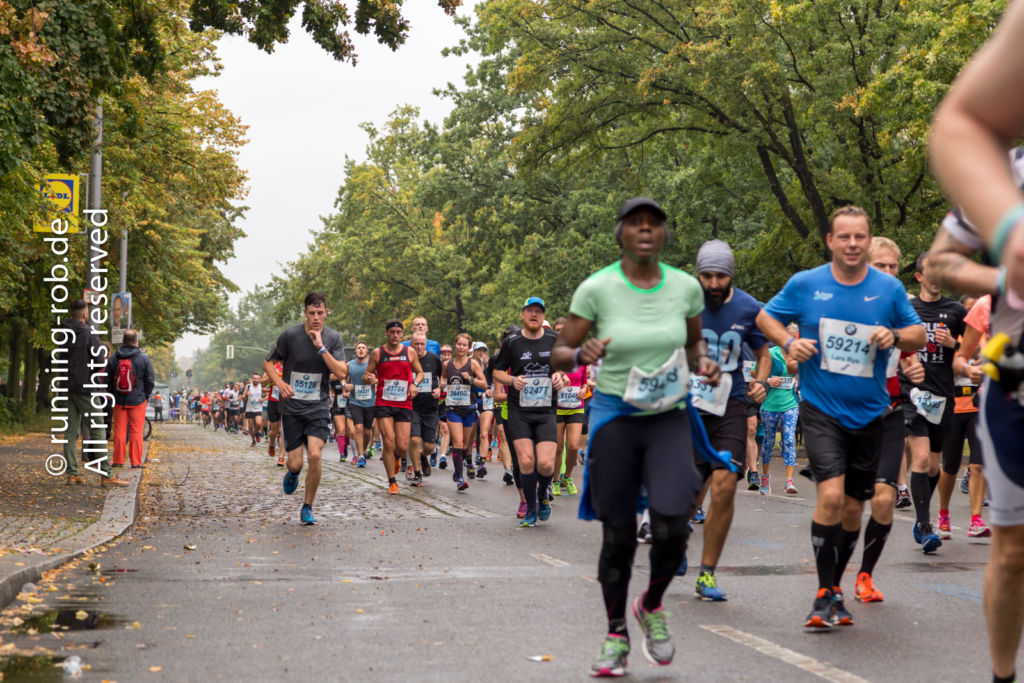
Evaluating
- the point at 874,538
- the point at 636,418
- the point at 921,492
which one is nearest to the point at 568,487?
the point at 921,492

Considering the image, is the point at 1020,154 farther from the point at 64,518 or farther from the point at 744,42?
the point at 744,42

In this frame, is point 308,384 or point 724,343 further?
point 308,384

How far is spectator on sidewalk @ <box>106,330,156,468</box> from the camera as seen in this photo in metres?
17.9

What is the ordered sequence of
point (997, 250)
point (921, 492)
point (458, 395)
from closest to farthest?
point (997, 250) < point (921, 492) < point (458, 395)

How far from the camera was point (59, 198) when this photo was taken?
65.5 ft

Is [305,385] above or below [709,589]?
above

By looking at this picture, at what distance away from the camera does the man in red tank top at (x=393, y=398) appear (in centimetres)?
1533

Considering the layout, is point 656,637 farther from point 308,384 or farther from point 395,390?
point 395,390

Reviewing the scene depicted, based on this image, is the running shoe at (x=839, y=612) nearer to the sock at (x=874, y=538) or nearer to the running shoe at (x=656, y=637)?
the sock at (x=874, y=538)

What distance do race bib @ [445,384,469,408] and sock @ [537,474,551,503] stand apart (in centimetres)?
664

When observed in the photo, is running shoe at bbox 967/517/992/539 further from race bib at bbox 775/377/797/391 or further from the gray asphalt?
race bib at bbox 775/377/797/391

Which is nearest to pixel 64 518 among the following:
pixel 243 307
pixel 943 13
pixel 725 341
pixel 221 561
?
pixel 221 561

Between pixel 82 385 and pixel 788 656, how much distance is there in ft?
38.6
